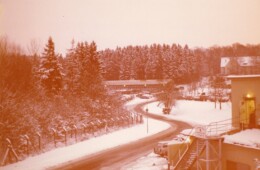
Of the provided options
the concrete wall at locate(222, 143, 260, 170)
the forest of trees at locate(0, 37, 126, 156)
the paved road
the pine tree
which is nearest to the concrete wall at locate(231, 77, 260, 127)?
the concrete wall at locate(222, 143, 260, 170)

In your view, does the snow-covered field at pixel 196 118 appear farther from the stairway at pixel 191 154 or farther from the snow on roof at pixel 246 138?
the stairway at pixel 191 154

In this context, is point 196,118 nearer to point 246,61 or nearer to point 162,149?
point 162,149

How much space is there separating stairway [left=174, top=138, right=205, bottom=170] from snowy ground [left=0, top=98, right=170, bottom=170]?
739cm

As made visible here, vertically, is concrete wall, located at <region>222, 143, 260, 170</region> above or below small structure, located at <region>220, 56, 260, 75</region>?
below

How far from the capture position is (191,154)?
1788 centimetres

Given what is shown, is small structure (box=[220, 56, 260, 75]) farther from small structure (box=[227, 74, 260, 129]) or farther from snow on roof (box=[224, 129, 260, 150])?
snow on roof (box=[224, 129, 260, 150])

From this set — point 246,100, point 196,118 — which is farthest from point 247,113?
point 196,118

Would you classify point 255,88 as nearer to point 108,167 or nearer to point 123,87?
point 108,167

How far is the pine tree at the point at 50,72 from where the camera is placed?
107 ft

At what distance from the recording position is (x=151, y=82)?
265 ft

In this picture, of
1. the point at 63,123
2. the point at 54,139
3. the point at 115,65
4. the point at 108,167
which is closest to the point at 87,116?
the point at 63,123

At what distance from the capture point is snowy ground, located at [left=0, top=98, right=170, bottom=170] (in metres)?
19.7

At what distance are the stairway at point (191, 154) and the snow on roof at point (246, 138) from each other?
1.36 meters

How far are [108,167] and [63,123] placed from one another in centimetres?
888
